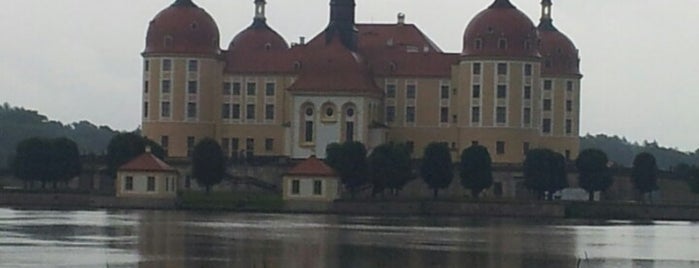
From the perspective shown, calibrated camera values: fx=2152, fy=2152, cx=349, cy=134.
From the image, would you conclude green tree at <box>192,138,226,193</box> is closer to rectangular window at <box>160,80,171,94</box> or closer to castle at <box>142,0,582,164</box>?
castle at <box>142,0,582,164</box>

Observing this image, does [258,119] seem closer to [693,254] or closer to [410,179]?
[410,179]

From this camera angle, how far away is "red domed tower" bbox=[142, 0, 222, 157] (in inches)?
4897

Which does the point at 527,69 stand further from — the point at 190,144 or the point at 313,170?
the point at 313,170

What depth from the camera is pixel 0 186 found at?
115m

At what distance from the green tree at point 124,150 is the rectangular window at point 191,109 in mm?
10164

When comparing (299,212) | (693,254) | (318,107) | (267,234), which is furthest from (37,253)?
(318,107)

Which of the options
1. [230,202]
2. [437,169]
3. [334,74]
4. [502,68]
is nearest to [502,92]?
[502,68]

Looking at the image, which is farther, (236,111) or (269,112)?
(236,111)

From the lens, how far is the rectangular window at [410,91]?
414 feet

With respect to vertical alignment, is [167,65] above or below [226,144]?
above

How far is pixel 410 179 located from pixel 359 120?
12303 millimetres

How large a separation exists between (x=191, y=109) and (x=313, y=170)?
20.5 metres

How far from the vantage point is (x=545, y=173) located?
11206 cm

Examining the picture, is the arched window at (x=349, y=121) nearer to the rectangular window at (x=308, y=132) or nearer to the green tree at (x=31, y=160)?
the rectangular window at (x=308, y=132)
